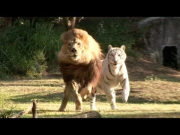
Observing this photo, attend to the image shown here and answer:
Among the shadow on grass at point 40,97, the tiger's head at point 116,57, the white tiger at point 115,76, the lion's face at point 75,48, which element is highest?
the lion's face at point 75,48

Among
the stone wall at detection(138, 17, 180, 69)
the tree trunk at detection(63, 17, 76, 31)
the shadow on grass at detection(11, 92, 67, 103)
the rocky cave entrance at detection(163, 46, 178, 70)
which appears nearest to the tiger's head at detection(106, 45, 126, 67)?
the shadow on grass at detection(11, 92, 67, 103)

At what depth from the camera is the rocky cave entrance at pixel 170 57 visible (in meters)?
16.6

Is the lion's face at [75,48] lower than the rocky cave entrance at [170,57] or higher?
higher

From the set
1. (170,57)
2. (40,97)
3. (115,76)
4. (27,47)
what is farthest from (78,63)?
(170,57)

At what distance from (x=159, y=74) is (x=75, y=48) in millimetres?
7672

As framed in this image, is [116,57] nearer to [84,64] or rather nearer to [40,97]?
[84,64]

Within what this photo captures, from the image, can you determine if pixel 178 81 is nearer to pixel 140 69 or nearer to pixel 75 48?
pixel 140 69

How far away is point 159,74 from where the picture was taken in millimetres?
14414

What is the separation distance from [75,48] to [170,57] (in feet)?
33.8

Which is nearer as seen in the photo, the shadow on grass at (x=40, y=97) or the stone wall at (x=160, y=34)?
the shadow on grass at (x=40, y=97)

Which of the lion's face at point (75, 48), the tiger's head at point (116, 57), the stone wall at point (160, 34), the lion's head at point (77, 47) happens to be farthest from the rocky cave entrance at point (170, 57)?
the lion's face at point (75, 48)

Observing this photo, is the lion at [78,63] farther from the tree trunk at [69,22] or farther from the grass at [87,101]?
the tree trunk at [69,22]

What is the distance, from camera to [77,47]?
7043 millimetres
